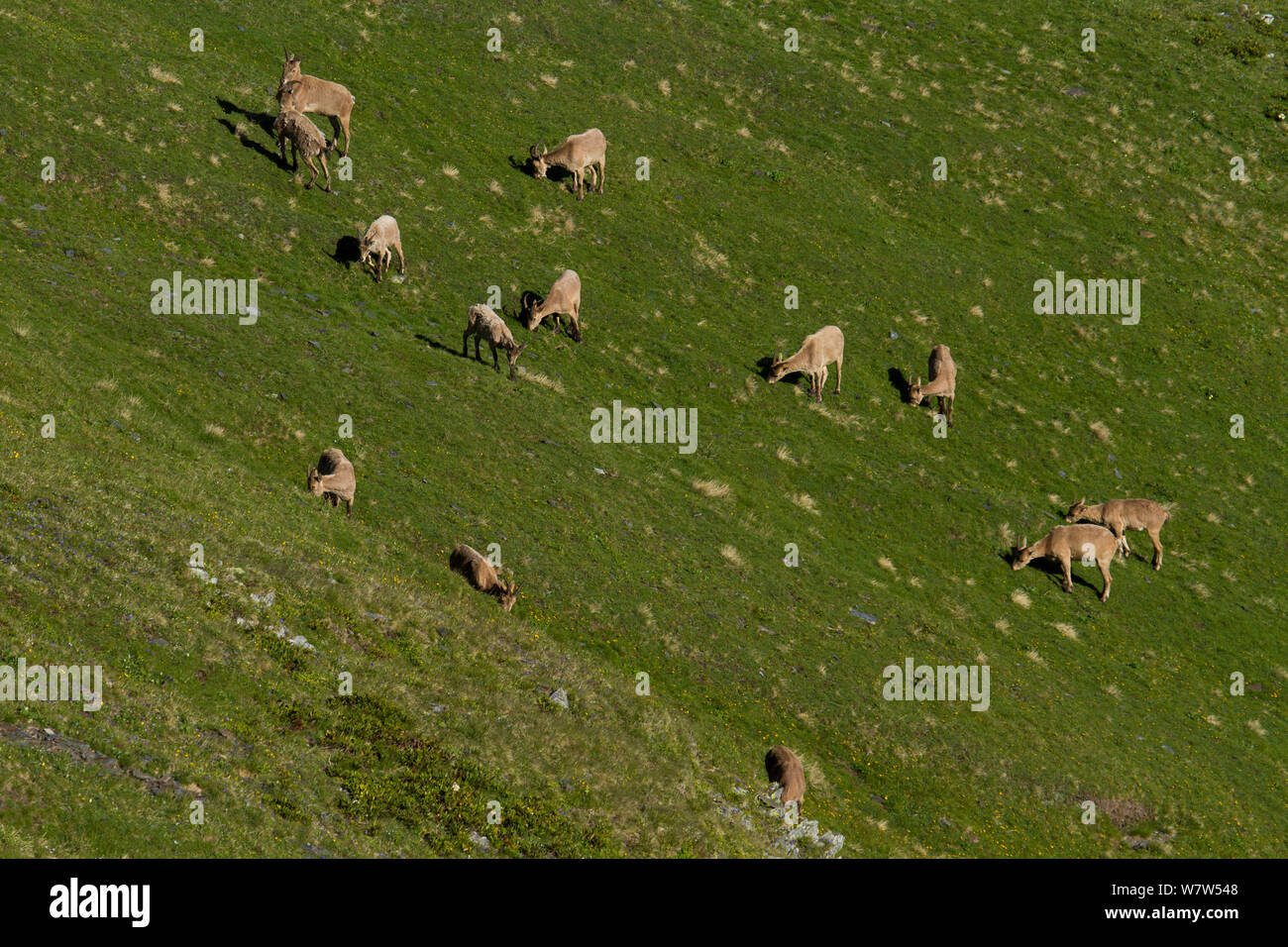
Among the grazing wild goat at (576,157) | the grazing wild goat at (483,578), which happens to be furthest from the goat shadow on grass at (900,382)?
the grazing wild goat at (483,578)

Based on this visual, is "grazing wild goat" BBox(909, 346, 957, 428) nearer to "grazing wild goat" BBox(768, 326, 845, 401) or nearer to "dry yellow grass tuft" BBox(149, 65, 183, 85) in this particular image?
"grazing wild goat" BBox(768, 326, 845, 401)

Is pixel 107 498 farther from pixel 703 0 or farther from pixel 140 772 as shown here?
pixel 703 0

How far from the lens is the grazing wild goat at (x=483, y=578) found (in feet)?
82.9

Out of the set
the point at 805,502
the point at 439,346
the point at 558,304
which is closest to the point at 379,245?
the point at 439,346

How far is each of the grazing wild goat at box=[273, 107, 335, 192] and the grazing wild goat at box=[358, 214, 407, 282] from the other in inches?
154

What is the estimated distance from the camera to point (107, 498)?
21.2 metres

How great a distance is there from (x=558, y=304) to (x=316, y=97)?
13.3m

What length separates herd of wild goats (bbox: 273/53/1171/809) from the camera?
3494 cm

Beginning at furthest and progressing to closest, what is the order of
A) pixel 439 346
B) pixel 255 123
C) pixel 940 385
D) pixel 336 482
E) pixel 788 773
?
pixel 940 385 → pixel 255 123 → pixel 439 346 → pixel 336 482 → pixel 788 773

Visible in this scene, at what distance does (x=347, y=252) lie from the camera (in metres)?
36.3

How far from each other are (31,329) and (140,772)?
1743 centimetres

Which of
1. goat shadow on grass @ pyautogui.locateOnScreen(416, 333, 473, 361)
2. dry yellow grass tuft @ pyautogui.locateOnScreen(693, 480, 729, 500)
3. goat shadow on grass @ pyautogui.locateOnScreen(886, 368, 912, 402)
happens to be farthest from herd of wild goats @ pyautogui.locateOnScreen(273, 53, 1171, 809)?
dry yellow grass tuft @ pyautogui.locateOnScreen(693, 480, 729, 500)

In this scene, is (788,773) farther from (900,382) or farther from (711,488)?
(900,382)
